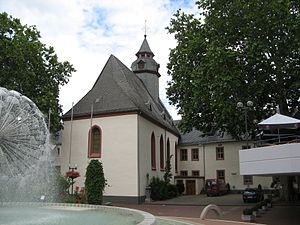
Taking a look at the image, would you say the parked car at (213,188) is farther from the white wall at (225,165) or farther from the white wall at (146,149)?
the white wall at (146,149)

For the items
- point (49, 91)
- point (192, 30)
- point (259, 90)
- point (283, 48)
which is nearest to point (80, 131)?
point (49, 91)

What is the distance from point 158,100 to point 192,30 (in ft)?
69.1

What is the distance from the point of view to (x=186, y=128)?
88.3 ft

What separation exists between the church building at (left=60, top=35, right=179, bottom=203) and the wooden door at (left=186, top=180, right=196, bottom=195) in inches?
268

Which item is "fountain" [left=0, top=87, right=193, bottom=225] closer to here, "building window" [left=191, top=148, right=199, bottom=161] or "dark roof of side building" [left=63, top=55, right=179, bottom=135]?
"dark roof of side building" [left=63, top=55, right=179, bottom=135]

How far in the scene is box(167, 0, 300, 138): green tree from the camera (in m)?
21.5

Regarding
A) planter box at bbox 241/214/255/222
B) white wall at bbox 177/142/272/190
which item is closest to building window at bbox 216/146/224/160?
white wall at bbox 177/142/272/190

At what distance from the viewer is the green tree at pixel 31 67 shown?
25094 mm

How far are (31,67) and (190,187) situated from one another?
75.3ft

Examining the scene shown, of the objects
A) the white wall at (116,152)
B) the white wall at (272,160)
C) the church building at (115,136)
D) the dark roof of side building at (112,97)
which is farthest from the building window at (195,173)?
the white wall at (272,160)

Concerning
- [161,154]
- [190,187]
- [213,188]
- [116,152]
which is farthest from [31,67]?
[190,187]

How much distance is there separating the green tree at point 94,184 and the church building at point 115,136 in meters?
5.62

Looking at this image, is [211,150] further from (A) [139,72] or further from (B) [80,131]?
(B) [80,131]

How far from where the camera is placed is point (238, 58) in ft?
74.2
